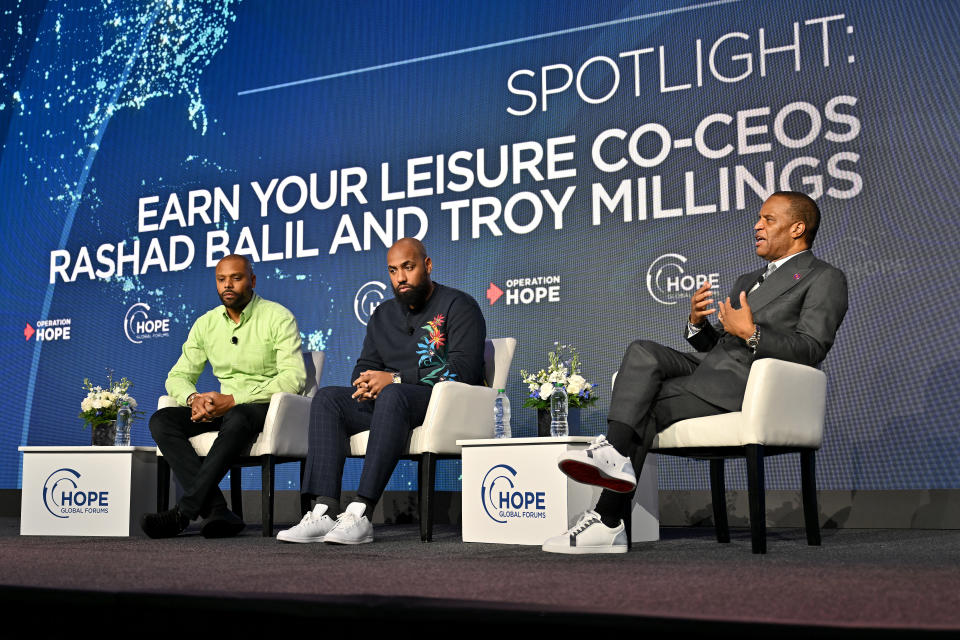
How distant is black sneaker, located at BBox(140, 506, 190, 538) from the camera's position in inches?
154

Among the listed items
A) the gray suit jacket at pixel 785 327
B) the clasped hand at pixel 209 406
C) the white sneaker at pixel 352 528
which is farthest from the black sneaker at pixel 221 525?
the gray suit jacket at pixel 785 327

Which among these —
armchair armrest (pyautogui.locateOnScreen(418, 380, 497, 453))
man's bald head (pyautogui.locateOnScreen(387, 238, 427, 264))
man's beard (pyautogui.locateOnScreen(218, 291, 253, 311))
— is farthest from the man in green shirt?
armchair armrest (pyautogui.locateOnScreen(418, 380, 497, 453))

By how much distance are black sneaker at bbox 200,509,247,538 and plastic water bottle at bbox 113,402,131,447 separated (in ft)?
2.89

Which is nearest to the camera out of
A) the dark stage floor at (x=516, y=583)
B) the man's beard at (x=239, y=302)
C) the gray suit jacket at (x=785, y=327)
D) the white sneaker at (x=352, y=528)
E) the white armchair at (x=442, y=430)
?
the dark stage floor at (x=516, y=583)

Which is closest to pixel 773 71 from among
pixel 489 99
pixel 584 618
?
pixel 489 99

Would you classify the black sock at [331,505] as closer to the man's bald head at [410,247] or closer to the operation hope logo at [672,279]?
the man's bald head at [410,247]

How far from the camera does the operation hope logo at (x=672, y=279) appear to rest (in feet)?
15.1

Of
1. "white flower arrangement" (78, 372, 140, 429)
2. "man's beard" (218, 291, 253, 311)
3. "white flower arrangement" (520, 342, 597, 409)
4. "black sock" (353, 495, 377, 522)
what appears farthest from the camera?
"white flower arrangement" (78, 372, 140, 429)

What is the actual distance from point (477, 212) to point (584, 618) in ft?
12.4

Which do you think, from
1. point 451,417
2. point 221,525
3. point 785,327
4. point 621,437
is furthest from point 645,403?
point 221,525

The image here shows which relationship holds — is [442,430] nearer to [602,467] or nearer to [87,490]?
[602,467]

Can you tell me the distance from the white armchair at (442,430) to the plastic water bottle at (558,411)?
267mm

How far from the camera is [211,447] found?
4.07m

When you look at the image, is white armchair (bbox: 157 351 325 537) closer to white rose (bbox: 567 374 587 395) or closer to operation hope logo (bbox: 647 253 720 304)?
white rose (bbox: 567 374 587 395)
